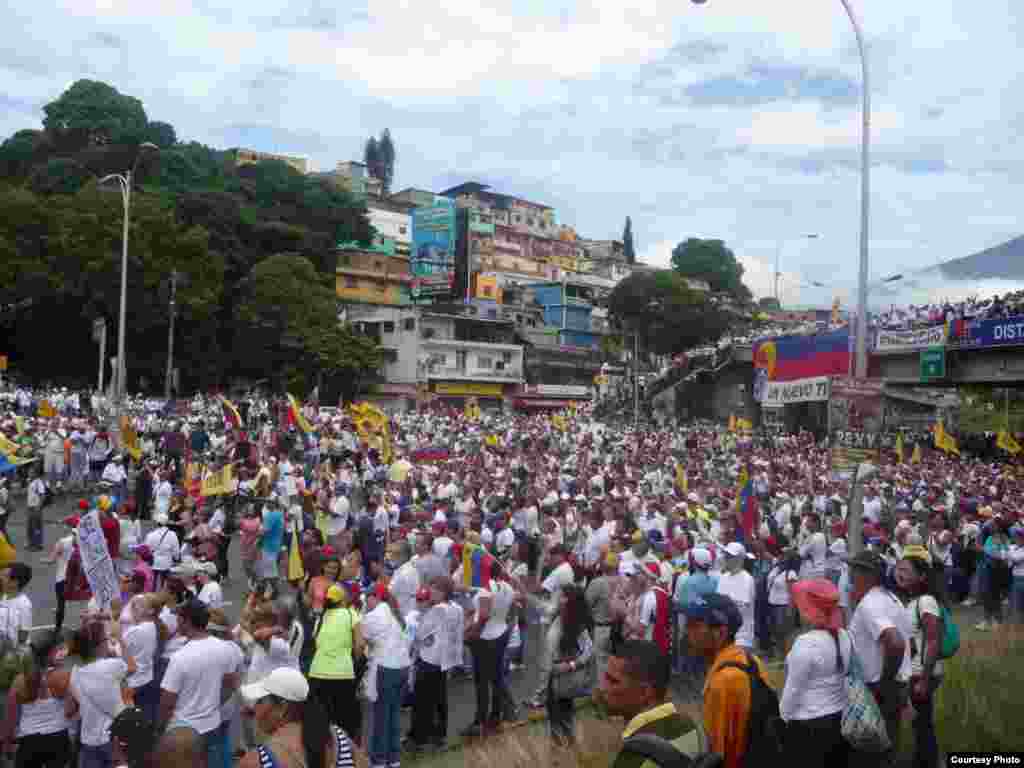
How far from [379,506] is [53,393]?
75.3 feet

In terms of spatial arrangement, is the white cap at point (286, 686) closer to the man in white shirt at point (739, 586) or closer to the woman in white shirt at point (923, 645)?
the woman in white shirt at point (923, 645)

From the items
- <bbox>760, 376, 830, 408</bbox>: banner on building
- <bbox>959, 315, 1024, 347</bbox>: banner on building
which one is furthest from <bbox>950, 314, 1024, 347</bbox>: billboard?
<bbox>760, 376, 830, 408</bbox>: banner on building

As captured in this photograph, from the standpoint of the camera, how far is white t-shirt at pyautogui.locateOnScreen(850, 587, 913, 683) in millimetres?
5504

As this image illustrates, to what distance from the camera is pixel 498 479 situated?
1892cm

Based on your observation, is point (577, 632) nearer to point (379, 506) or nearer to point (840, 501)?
point (379, 506)

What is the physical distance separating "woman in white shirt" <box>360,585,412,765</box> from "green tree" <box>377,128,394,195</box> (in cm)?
10700

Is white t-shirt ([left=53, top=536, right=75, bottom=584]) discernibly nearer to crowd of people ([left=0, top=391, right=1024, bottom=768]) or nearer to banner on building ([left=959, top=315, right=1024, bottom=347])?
crowd of people ([left=0, top=391, right=1024, bottom=768])

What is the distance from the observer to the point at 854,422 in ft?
31.2

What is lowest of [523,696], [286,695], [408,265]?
[523,696]

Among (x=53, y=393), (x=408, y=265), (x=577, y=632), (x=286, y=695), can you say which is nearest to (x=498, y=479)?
(x=577, y=632)

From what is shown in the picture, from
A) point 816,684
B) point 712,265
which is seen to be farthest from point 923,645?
point 712,265

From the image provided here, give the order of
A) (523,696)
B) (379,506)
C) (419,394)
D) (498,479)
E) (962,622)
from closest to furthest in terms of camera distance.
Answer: (523,696), (962,622), (379,506), (498,479), (419,394)

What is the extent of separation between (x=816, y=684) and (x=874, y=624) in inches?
38.3

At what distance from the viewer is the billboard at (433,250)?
2741 inches
